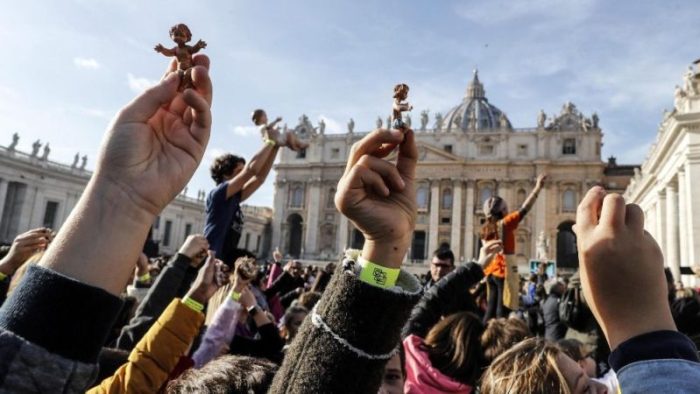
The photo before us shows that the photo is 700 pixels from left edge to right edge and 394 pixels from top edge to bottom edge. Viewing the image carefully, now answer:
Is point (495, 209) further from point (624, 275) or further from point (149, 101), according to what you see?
point (149, 101)

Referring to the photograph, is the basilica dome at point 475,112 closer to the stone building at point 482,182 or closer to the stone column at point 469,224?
the stone building at point 482,182

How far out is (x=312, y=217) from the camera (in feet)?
173

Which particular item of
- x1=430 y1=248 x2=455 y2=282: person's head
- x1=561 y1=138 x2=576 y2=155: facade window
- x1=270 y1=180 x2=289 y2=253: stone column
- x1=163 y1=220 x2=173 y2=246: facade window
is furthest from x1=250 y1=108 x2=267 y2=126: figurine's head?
x1=270 y1=180 x2=289 y2=253: stone column

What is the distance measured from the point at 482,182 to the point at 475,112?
1981 centimetres

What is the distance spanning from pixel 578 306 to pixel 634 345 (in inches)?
154

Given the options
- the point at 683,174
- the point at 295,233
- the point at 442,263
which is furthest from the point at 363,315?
the point at 295,233

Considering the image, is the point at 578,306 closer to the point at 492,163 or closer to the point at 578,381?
the point at 578,381

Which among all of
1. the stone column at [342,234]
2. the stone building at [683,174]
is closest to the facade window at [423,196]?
the stone column at [342,234]

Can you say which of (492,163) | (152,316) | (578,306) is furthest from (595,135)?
(152,316)

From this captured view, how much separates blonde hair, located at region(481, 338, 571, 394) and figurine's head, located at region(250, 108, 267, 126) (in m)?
2.16

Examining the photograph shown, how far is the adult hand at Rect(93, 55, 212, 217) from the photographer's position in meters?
1.12

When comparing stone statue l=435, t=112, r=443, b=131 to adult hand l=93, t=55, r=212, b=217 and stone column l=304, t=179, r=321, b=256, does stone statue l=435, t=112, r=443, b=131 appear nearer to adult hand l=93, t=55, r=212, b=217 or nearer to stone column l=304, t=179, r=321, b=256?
stone column l=304, t=179, r=321, b=256

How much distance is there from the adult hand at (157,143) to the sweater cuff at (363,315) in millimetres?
499

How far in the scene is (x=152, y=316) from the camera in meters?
2.77
